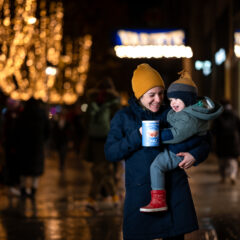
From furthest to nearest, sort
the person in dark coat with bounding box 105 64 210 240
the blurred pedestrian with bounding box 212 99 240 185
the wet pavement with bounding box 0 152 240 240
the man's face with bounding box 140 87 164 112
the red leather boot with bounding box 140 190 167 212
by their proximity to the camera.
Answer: the blurred pedestrian with bounding box 212 99 240 185 < the wet pavement with bounding box 0 152 240 240 < the man's face with bounding box 140 87 164 112 < the person in dark coat with bounding box 105 64 210 240 < the red leather boot with bounding box 140 190 167 212

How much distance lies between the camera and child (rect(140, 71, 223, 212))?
5.47 m

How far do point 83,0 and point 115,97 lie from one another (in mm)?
29553

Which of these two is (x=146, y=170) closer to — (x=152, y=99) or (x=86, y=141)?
(x=152, y=99)

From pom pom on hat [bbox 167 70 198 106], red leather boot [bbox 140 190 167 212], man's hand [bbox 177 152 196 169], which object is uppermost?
pom pom on hat [bbox 167 70 198 106]

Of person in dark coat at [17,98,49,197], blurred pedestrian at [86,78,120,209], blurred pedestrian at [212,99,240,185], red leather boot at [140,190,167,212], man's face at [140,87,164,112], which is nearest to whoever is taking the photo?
red leather boot at [140,190,167,212]

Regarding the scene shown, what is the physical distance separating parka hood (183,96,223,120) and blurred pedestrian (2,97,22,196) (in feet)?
29.4

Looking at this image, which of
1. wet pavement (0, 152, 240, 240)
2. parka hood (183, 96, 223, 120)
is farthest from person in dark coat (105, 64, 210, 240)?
wet pavement (0, 152, 240, 240)

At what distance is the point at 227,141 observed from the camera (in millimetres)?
16469

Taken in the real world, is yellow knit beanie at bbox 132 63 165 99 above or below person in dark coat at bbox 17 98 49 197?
above

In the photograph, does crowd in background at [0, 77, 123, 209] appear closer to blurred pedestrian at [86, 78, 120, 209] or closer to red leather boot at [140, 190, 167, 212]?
blurred pedestrian at [86, 78, 120, 209]

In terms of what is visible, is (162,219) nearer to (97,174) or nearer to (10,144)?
(97,174)

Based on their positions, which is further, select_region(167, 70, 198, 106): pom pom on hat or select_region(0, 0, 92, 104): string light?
select_region(0, 0, 92, 104): string light

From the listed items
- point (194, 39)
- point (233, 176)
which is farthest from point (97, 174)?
point (194, 39)

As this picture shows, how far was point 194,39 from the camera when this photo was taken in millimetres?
39938
